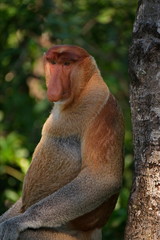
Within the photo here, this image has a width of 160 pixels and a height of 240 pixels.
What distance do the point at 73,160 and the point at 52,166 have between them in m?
0.13

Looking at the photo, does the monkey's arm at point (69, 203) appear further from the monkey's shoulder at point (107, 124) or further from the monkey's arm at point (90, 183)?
the monkey's shoulder at point (107, 124)

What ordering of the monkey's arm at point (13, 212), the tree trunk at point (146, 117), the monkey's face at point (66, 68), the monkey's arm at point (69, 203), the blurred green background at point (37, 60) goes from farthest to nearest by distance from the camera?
the blurred green background at point (37, 60)
the monkey's arm at point (13, 212)
the monkey's face at point (66, 68)
the monkey's arm at point (69, 203)
the tree trunk at point (146, 117)

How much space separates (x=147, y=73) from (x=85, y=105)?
61 cm

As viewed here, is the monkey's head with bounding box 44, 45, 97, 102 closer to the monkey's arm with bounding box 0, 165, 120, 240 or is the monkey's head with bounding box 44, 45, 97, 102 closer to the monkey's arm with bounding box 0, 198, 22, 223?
the monkey's arm with bounding box 0, 165, 120, 240

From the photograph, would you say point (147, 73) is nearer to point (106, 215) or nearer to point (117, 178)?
point (117, 178)

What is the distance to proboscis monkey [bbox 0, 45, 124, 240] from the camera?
3.56 meters

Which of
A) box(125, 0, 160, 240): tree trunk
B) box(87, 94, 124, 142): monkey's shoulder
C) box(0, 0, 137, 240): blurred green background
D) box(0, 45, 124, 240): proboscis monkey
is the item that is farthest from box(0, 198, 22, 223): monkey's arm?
box(0, 0, 137, 240): blurred green background

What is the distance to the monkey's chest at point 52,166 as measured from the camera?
3.69 metres

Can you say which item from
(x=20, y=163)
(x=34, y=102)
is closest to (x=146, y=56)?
(x=20, y=163)

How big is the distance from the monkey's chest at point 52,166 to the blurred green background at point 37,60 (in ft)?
5.70

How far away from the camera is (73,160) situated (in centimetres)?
369

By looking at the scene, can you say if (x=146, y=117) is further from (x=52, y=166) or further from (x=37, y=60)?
(x=37, y=60)

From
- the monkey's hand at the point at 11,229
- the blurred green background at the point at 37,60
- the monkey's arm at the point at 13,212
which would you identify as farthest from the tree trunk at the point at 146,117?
the blurred green background at the point at 37,60

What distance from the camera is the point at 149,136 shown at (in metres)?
3.19
